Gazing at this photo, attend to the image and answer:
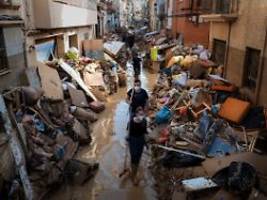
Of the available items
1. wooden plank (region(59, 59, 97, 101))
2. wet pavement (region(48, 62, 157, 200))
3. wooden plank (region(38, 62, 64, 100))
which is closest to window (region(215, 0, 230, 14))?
wet pavement (region(48, 62, 157, 200))

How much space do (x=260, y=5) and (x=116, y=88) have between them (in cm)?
909

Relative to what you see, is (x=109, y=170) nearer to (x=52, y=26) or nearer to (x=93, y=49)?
(x=52, y=26)

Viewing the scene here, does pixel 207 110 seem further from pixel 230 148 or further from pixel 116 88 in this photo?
pixel 116 88

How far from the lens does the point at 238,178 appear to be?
5797 millimetres

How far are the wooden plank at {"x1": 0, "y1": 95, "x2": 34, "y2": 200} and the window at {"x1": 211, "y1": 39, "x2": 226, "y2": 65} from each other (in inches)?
347

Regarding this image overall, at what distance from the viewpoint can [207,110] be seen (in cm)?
999

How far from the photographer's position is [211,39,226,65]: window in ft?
42.2

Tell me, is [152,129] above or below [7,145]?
below

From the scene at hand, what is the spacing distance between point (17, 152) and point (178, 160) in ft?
11.8

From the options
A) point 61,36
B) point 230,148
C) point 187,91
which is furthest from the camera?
point 61,36

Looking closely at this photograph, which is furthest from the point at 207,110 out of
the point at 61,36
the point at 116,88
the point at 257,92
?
the point at 61,36

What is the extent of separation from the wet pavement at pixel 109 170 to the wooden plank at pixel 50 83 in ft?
5.84

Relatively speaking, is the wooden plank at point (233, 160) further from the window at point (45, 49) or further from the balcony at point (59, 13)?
the window at point (45, 49)

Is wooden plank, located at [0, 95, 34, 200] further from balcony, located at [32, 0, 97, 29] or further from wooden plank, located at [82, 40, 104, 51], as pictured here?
wooden plank, located at [82, 40, 104, 51]
